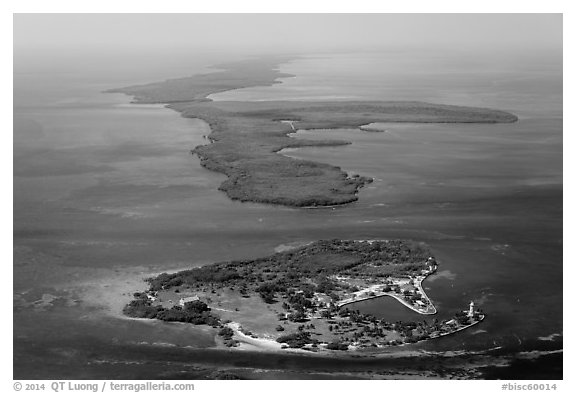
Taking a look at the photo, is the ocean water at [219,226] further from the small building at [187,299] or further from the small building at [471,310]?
the small building at [187,299]

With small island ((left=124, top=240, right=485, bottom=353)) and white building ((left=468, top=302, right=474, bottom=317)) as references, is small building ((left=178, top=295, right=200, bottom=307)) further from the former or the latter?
white building ((left=468, top=302, right=474, bottom=317))

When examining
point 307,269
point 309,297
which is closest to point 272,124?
point 307,269

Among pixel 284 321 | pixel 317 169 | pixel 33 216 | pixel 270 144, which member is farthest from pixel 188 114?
pixel 284 321

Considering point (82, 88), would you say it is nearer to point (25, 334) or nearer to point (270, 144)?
point (270, 144)

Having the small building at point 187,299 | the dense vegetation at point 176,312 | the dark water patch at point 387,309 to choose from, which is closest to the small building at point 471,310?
the dark water patch at point 387,309

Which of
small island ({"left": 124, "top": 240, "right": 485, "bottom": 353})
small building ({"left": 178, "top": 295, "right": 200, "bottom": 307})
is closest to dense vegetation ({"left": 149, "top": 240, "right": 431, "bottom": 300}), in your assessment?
small island ({"left": 124, "top": 240, "right": 485, "bottom": 353})
